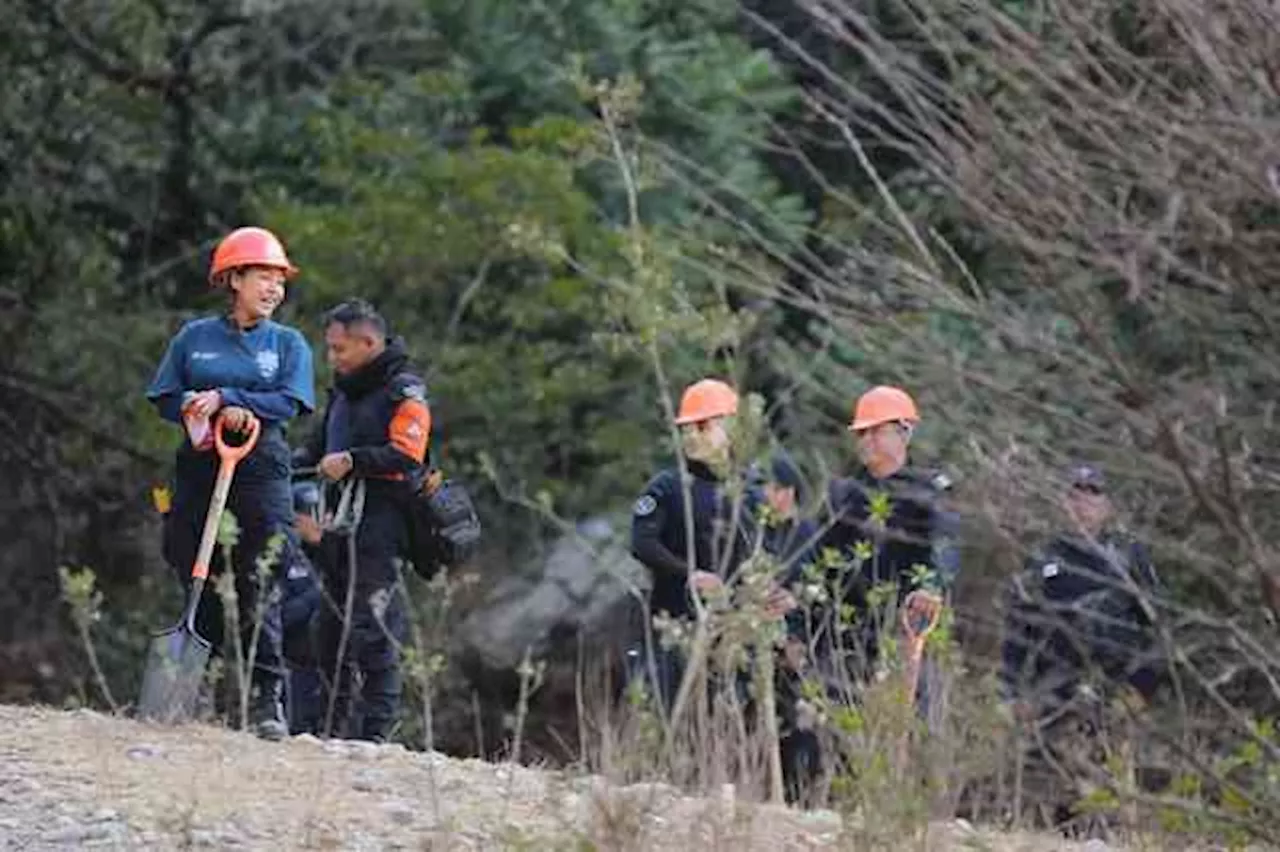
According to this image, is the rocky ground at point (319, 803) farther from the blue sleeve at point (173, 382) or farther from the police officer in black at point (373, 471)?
the police officer in black at point (373, 471)

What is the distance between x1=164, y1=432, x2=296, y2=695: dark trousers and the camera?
460 inches

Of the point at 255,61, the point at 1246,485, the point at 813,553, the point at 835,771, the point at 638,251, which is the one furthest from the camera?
the point at 255,61

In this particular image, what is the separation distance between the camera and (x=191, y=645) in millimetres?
11328

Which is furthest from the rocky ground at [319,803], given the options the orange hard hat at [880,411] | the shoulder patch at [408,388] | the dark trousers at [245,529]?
the orange hard hat at [880,411]

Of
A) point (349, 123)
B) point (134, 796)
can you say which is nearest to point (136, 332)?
point (349, 123)

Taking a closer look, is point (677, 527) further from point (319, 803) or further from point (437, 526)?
point (319, 803)

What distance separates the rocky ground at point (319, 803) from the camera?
8062 millimetres

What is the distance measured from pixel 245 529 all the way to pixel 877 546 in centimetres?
217

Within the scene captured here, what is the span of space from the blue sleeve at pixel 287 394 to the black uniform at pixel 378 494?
0.48m

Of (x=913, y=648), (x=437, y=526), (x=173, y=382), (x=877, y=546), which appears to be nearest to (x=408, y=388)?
(x=437, y=526)

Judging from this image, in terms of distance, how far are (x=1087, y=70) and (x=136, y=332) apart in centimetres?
1652

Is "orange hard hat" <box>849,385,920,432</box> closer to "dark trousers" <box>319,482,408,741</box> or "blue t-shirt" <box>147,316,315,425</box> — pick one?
"dark trousers" <box>319,482,408,741</box>

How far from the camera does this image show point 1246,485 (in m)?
6.52

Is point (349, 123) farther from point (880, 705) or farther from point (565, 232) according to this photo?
point (880, 705)
